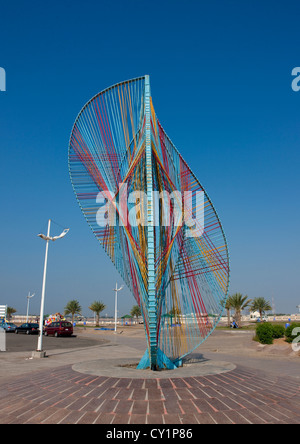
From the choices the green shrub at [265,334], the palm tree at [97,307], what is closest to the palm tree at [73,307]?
the palm tree at [97,307]

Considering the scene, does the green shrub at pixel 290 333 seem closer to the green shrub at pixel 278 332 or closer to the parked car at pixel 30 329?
the green shrub at pixel 278 332

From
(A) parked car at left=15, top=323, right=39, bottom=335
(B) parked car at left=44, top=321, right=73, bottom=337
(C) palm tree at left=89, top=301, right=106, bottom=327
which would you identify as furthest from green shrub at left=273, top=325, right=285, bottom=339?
(C) palm tree at left=89, top=301, right=106, bottom=327

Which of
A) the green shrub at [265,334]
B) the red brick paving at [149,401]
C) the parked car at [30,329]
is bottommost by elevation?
the parked car at [30,329]

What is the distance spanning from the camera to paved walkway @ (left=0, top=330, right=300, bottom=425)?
529cm

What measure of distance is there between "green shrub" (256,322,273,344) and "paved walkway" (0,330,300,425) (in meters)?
13.6

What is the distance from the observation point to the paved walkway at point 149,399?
208 inches

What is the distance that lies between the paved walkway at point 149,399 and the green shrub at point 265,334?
13.6 meters

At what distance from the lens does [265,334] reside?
20.7 meters

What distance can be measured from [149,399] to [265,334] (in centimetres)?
1687

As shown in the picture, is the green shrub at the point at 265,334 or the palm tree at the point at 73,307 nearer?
the green shrub at the point at 265,334

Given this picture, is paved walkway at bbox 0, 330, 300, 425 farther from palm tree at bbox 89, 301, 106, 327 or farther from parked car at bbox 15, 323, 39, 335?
palm tree at bbox 89, 301, 106, 327
